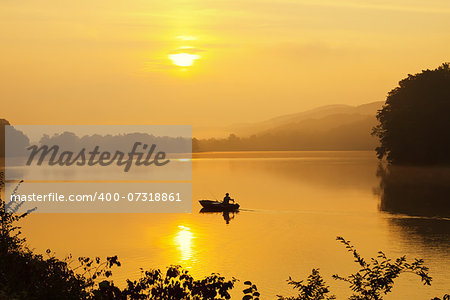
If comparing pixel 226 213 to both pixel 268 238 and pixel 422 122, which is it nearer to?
pixel 268 238

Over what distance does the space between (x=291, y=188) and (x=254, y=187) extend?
693 cm

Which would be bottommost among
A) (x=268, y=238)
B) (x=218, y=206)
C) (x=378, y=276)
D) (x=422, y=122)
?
(x=268, y=238)

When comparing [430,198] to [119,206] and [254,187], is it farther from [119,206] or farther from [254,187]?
[119,206]

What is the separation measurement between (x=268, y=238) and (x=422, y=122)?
2941 inches

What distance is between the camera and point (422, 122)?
4700 inches

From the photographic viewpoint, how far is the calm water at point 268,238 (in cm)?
3875

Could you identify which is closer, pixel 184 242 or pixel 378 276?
pixel 378 276

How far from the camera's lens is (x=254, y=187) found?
110375 mm

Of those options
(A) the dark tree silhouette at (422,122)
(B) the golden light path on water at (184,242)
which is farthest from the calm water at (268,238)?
(A) the dark tree silhouette at (422,122)

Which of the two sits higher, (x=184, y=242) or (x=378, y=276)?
(x=378, y=276)

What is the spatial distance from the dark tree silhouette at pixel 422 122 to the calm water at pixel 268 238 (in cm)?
3540

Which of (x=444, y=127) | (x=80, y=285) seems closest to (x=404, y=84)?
(x=444, y=127)

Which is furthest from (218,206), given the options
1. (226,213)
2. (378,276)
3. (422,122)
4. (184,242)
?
(422,122)

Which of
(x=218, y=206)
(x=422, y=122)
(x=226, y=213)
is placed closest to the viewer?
(x=226, y=213)
